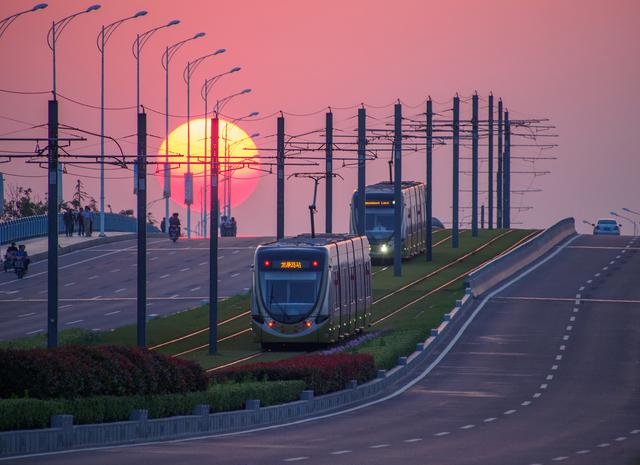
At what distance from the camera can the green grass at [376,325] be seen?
50.3 m

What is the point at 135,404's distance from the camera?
1230 inches

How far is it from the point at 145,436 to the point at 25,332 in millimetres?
28117

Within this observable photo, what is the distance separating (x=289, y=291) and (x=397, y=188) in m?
24.3

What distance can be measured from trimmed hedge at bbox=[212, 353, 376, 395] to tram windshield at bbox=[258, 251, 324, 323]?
843cm

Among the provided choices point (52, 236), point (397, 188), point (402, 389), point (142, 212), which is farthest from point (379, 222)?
point (52, 236)

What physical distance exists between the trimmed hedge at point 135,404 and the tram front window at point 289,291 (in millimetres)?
12370

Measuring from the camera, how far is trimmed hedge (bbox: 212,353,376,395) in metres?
38.7

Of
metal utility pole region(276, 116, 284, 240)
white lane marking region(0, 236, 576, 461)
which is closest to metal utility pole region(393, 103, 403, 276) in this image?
white lane marking region(0, 236, 576, 461)

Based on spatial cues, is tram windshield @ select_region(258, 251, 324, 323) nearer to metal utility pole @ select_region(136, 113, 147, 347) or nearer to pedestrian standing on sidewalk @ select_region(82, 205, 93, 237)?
metal utility pole @ select_region(136, 113, 147, 347)

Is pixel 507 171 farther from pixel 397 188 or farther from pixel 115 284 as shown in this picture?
pixel 115 284

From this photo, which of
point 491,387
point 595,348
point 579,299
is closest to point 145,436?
point 491,387

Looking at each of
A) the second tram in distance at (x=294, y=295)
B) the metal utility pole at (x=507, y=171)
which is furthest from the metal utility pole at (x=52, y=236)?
the metal utility pole at (x=507, y=171)

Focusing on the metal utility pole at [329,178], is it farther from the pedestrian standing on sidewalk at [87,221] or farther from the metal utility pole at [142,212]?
the metal utility pole at [142,212]

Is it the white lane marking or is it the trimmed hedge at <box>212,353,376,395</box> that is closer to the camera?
the white lane marking
